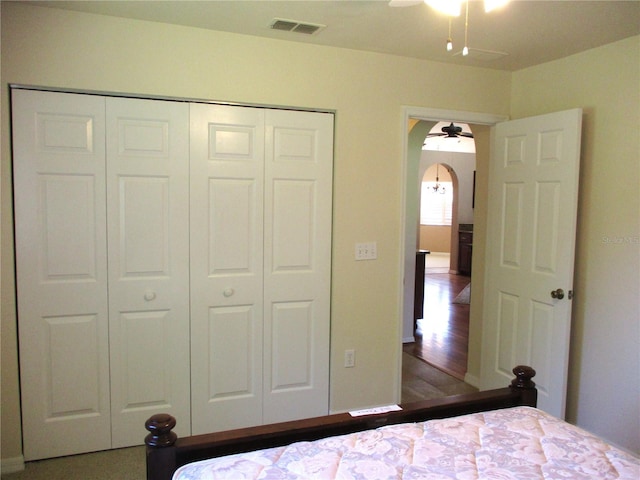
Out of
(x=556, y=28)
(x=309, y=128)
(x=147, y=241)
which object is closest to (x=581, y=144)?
(x=556, y=28)

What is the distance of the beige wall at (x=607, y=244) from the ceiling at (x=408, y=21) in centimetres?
22

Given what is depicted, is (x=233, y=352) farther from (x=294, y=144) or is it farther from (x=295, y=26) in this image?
(x=295, y=26)

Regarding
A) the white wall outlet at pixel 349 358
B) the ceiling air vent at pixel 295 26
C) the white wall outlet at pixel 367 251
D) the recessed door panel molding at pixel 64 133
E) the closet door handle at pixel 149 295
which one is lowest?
the white wall outlet at pixel 349 358

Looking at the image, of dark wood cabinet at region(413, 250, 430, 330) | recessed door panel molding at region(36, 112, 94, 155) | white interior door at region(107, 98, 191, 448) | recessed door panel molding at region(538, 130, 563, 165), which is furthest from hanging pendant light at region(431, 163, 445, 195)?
recessed door panel molding at region(36, 112, 94, 155)

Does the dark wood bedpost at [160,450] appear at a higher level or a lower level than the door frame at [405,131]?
lower

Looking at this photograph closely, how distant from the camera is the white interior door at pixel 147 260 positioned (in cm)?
269

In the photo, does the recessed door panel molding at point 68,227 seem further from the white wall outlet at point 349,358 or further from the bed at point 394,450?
the white wall outlet at point 349,358

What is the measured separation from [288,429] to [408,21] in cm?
207

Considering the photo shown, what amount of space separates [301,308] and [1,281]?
1.66 metres

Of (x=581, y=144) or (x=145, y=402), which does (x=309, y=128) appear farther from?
(x=145, y=402)

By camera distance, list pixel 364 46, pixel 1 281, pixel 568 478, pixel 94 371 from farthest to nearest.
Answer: pixel 364 46
pixel 94 371
pixel 1 281
pixel 568 478

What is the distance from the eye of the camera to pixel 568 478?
1411 mm

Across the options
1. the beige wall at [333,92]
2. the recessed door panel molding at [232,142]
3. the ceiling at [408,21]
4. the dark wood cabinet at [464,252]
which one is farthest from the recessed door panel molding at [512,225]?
the dark wood cabinet at [464,252]

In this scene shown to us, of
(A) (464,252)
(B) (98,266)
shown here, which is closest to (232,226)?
(B) (98,266)
